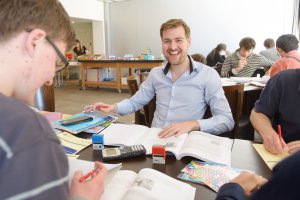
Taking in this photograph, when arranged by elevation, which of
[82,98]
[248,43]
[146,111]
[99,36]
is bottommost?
[82,98]

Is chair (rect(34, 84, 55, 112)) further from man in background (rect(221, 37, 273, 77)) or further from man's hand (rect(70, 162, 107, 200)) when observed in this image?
man in background (rect(221, 37, 273, 77))

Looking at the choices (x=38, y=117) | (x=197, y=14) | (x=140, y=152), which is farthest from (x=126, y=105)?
(x=197, y=14)

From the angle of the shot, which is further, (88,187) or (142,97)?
(142,97)

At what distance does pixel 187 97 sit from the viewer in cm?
171

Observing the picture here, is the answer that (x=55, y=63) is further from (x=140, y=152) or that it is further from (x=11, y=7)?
(x=140, y=152)

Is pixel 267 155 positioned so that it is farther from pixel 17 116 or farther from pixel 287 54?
pixel 287 54

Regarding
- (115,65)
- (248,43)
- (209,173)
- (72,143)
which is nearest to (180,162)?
(209,173)

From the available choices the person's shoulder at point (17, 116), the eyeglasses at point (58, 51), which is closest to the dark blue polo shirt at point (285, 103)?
the eyeglasses at point (58, 51)

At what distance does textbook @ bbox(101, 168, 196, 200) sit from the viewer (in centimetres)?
73

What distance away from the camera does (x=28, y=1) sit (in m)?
0.54

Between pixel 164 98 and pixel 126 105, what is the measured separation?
10.2 inches

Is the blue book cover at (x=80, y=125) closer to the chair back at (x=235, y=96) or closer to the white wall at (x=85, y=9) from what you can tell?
the chair back at (x=235, y=96)

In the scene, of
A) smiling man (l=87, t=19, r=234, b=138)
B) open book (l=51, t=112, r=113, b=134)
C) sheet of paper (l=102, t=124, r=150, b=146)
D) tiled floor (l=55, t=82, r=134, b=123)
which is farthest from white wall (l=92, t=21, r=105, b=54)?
sheet of paper (l=102, t=124, r=150, b=146)

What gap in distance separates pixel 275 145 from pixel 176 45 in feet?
3.11
